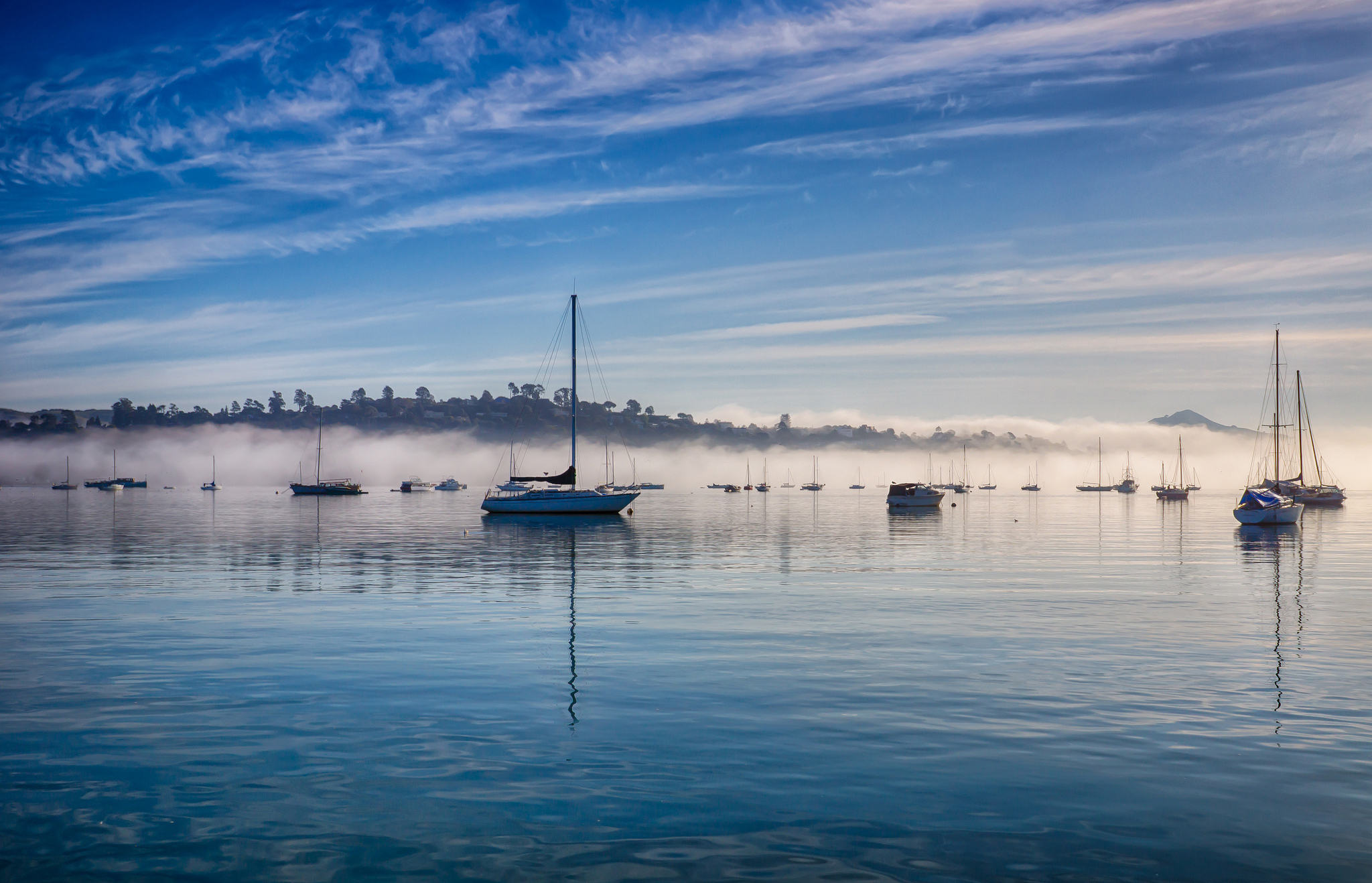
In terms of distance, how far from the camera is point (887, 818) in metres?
12.3

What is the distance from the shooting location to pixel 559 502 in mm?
110125

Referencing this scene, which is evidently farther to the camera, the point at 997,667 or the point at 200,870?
the point at 997,667

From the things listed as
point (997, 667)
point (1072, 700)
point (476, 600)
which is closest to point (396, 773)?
point (1072, 700)

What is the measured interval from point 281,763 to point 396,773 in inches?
76.5

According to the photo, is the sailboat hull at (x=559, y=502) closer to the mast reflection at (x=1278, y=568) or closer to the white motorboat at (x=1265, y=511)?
the mast reflection at (x=1278, y=568)

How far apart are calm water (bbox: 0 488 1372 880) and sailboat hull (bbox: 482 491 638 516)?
68.2 m

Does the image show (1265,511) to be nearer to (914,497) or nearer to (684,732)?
(914,497)

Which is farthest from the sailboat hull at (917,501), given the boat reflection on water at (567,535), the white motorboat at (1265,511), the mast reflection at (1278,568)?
the white motorboat at (1265,511)

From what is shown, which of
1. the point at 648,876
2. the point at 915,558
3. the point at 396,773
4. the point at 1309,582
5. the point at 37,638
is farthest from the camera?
the point at 915,558

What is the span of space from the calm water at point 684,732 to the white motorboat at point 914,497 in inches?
4329

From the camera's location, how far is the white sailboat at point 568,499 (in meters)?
110

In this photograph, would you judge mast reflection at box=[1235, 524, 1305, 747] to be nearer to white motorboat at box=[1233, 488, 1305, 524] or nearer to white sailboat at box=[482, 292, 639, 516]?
white motorboat at box=[1233, 488, 1305, 524]

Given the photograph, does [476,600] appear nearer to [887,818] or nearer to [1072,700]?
[1072,700]

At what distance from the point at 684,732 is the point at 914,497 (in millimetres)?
140056
